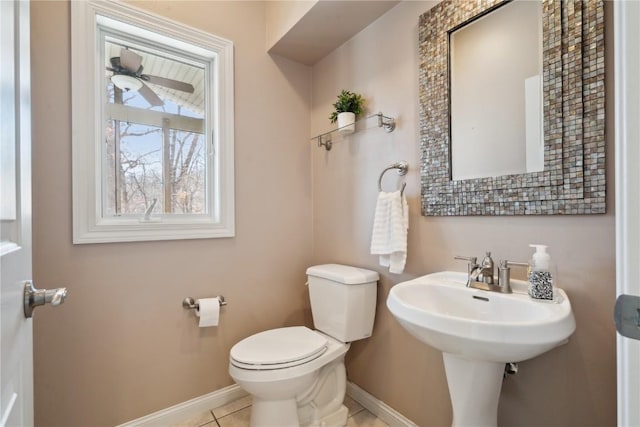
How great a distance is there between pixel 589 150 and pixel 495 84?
43cm

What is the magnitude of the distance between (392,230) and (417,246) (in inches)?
6.0

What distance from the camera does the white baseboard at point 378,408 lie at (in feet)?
4.97

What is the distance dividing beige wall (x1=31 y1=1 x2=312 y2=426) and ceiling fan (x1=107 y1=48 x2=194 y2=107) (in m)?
0.24

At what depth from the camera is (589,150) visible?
0.93 meters

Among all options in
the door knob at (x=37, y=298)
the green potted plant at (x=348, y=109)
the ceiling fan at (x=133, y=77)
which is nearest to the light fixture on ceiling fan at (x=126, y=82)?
the ceiling fan at (x=133, y=77)

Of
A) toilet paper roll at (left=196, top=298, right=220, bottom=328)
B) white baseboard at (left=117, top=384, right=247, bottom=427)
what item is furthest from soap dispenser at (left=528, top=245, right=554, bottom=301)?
white baseboard at (left=117, top=384, right=247, bottom=427)

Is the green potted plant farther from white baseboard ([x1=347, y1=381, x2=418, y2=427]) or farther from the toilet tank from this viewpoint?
white baseboard ([x1=347, y1=381, x2=418, y2=427])

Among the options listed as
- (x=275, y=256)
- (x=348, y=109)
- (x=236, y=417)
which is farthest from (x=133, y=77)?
(x=236, y=417)

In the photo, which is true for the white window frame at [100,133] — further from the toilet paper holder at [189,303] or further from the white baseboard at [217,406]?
the white baseboard at [217,406]

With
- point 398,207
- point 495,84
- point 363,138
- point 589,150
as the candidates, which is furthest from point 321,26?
point 589,150

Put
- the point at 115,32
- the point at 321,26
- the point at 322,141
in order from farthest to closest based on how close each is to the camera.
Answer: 1. the point at 322,141
2. the point at 321,26
3. the point at 115,32

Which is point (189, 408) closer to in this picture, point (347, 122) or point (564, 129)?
point (347, 122)

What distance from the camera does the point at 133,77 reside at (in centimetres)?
162

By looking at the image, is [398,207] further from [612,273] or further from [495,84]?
[612,273]
